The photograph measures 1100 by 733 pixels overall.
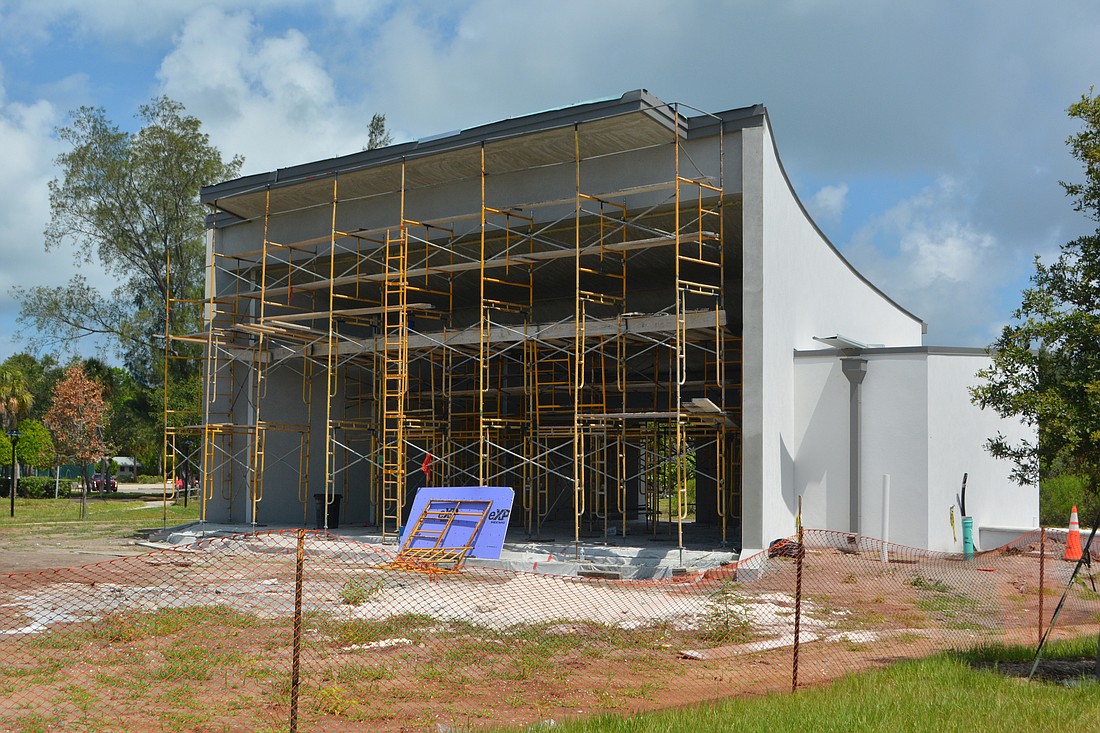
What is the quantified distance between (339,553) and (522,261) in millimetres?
7426

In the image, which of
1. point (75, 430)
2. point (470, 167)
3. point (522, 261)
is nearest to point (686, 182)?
point (522, 261)

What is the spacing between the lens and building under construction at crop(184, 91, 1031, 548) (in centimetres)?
1998

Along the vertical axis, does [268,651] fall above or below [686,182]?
below

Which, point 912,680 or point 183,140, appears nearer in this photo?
point 912,680

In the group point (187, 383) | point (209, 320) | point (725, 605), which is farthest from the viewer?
point (187, 383)

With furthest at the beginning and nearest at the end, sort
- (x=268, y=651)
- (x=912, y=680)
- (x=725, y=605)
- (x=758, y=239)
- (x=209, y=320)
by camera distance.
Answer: (x=209, y=320) → (x=758, y=239) → (x=725, y=605) → (x=268, y=651) → (x=912, y=680)

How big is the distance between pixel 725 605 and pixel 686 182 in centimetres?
888

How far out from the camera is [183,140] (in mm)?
43156

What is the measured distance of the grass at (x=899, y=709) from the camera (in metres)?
7.45

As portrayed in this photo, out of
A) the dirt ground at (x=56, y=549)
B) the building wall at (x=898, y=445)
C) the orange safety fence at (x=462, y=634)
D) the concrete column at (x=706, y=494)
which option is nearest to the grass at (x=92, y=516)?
the dirt ground at (x=56, y=549)

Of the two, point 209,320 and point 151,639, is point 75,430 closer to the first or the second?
point 209,320

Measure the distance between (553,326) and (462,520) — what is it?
4.55m

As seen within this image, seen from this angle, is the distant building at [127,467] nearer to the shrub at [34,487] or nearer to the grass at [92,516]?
the shrub at [34,487]

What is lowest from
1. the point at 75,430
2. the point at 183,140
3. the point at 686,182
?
the point at 75,430
